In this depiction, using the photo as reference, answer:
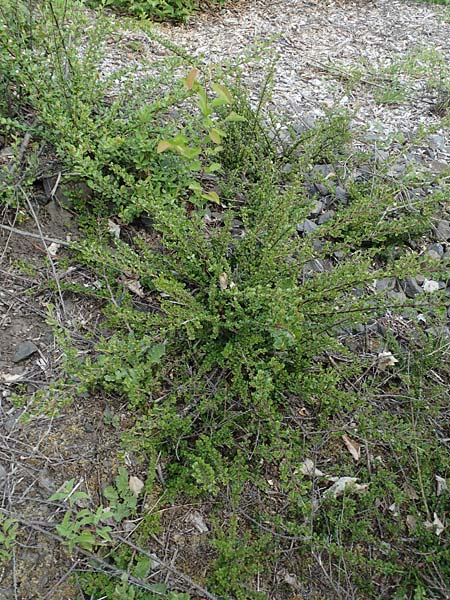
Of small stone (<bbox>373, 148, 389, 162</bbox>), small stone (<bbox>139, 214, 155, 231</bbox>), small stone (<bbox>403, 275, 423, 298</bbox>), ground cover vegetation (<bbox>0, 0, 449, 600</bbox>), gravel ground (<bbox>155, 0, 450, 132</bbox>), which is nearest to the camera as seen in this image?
ground cover vegetation (<bbox>0, 0, 449, 600</bbox>)

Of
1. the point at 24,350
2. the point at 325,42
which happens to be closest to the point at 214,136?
the point at 24,350

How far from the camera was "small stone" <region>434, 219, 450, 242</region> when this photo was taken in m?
2.95

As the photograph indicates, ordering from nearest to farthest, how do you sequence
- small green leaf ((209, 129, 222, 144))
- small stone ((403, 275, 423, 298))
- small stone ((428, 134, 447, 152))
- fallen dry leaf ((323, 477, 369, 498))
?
fallen dry leaf ((323, 477, 369, 498))
small green leaf ((209, 129, 222, 144))
small stone ((403, 275, 423, 298))
small stone ((428, 134, 447, 152))

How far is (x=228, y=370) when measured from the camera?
2.27 m

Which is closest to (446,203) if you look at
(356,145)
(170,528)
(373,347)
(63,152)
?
(356,145)

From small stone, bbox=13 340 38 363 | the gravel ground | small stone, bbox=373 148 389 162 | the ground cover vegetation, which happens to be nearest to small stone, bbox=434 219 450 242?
the ground cover vegetation

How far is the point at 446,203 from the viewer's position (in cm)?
310

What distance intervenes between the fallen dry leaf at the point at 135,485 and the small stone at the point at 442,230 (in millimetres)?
2111

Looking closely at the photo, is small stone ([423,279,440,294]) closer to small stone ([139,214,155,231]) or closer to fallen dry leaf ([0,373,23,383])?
small stone ([139,214,155,231])

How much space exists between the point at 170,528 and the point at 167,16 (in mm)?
4112

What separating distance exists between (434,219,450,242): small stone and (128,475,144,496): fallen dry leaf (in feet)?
6.93

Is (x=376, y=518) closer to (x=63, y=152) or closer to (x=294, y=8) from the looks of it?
(x=63, y=152)

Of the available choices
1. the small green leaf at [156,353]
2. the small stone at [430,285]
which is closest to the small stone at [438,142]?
the small stone at [430,285]

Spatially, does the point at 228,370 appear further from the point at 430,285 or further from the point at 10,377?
the point at 430,285
